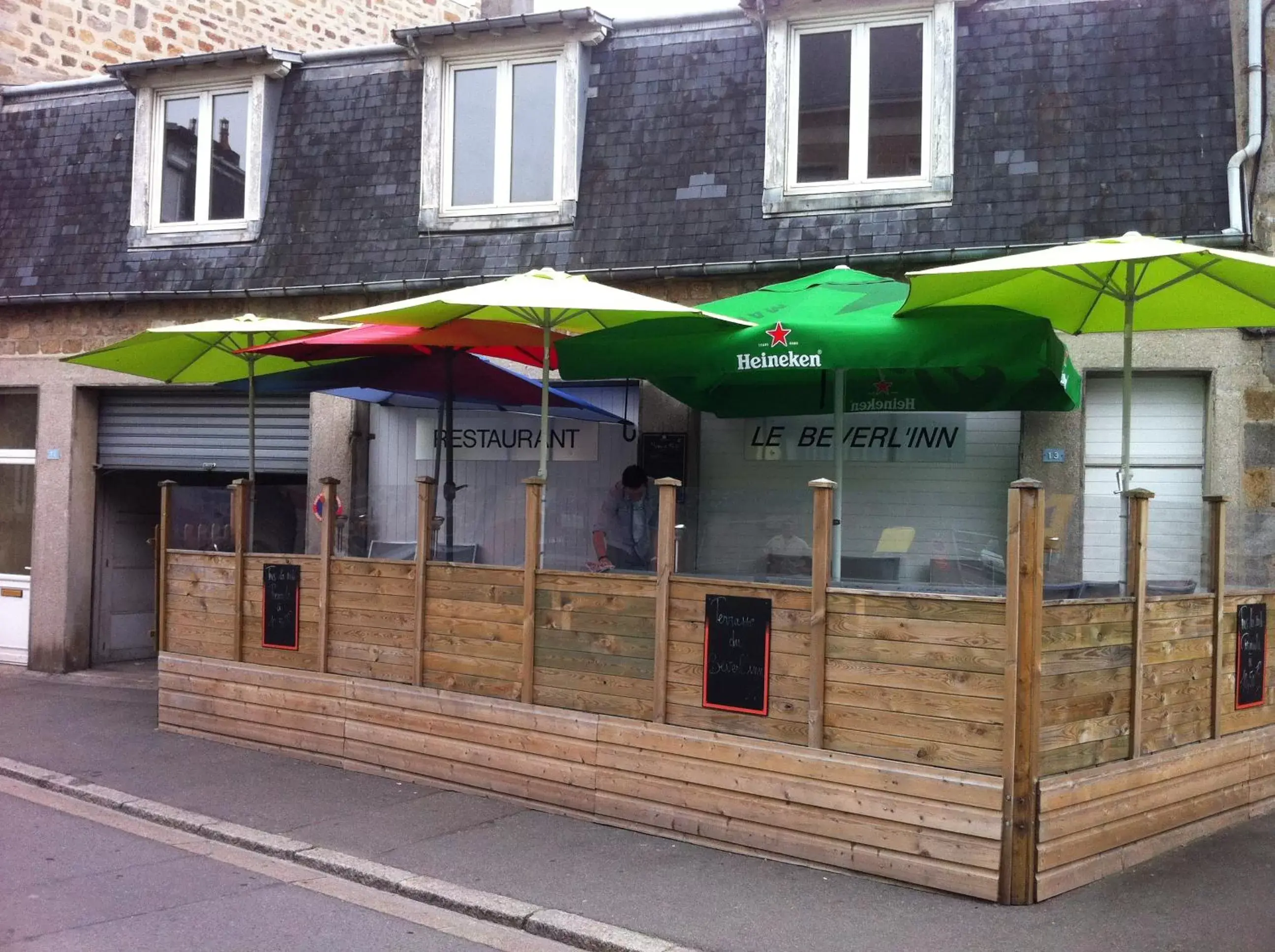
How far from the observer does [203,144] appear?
13328mm

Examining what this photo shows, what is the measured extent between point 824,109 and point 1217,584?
5.52 m

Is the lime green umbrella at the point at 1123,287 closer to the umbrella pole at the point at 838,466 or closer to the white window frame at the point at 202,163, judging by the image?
the umbrella pole at the point at 838,466

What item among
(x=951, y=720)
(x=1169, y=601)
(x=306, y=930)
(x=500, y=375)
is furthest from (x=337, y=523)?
(x=1169, y=601)

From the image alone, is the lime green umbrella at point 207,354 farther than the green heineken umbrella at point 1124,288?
Yes

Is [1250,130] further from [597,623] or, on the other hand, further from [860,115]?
[597,623]

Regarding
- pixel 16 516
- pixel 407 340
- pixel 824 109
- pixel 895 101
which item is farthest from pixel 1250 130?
pixel 16 516

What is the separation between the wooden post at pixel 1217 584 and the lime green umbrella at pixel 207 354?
646 centimetres

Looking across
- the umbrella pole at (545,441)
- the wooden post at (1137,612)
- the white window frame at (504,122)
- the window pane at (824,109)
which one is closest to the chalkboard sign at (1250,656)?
the wooden post at (1137,612)

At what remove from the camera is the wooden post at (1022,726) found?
5.91m

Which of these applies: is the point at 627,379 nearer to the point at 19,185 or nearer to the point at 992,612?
the point at 992,612

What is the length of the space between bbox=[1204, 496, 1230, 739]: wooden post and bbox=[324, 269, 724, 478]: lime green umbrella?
3.16 metres

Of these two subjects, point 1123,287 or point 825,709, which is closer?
point 825,709

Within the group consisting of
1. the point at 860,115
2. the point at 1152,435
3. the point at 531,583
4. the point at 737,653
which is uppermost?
the point at 860,115

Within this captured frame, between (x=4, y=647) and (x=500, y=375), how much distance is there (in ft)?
25.4
